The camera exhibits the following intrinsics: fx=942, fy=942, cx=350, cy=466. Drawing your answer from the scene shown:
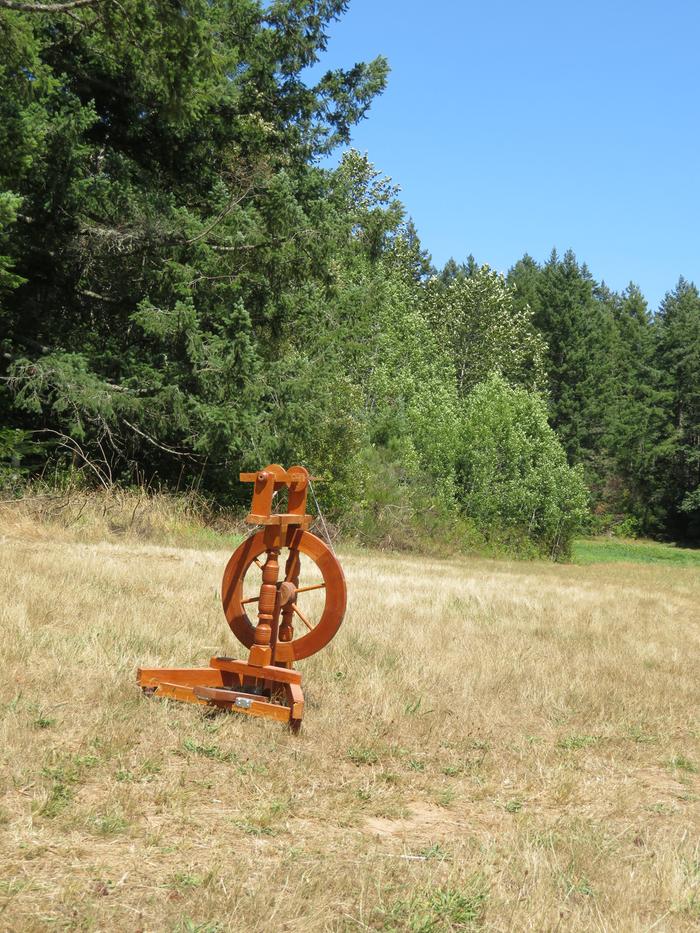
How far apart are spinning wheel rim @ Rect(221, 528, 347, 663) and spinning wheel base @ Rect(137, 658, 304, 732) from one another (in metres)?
0.23

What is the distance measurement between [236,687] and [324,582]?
2.95ft

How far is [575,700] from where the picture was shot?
24.4ft

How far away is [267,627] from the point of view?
243 inches

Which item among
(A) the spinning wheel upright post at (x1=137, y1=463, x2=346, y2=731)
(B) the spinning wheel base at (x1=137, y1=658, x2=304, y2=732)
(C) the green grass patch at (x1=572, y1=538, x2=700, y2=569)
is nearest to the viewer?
(B) the spinning wheel base at (x1=137, y1=658, x2=304, y2=732)

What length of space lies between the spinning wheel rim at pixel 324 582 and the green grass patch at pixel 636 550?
4761 cm

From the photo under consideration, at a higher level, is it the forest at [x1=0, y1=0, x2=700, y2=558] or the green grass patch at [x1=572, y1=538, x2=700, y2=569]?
the forest at [x1=0, y1=0, x2=700, y2=558]

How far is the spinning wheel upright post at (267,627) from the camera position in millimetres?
5988

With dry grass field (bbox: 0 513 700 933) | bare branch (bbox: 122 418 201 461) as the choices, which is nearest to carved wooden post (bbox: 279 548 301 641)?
dry grass field (bbox: 0 513 700 933)

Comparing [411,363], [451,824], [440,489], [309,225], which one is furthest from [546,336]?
[451,824]

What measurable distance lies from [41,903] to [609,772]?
3705mm

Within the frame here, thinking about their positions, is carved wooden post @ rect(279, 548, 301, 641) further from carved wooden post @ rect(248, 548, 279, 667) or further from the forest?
the forest

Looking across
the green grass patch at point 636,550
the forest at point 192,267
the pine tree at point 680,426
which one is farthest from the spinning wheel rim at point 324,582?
the pine tree at point 680,426

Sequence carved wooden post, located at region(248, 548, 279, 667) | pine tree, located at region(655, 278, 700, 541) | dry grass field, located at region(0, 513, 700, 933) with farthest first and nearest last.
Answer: pine tree, located at region(655, 278, 700, 541), carved wooden post, located at region(248, 548, 279, 667), dry grass field, located at region(0, 513, 700, 933)

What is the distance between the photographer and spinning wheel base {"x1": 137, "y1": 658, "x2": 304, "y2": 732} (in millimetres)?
5816
